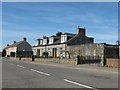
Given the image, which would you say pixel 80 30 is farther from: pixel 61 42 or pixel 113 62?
pixel 113 62

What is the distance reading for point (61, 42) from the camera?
75.6 metres

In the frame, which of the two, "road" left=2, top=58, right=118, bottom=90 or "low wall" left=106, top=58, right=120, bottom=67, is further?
"low wall" left=106, top=58, right=120, bottom=67

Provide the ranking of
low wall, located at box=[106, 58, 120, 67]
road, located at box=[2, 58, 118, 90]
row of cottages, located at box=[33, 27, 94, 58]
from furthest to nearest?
row of cottages, located at box=[33, 27, 94, 58], low wall, located at box=[106, 58, 120, 67], road, located at box=[2, 58, 118, 90]

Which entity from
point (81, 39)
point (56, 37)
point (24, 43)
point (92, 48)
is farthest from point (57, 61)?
point (24, 43)

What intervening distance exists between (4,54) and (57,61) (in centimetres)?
8557

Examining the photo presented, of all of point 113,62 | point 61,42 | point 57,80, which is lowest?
point 57,80

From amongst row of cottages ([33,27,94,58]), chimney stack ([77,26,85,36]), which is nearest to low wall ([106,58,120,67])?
row of cottages ([33,27,94,58])

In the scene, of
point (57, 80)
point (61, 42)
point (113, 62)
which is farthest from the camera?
point (61, 42)

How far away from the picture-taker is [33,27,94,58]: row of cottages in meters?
72.1

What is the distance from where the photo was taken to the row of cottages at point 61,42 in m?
72.1

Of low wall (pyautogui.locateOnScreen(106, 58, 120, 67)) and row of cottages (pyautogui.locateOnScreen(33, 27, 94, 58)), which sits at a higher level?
row of cottages (pyautogui.locateOnScreen(33, 27, 94, 58))

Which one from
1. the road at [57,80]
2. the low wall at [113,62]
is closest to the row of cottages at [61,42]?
the low wall at [113,62]

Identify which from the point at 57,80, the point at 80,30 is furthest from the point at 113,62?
the point at 80,30

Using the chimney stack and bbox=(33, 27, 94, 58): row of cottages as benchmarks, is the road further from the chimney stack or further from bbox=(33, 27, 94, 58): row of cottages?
the chimney stack
